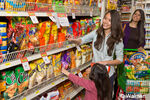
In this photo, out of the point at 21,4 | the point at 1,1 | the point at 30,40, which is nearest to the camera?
the point at 1,1

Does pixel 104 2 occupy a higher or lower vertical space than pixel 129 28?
higher

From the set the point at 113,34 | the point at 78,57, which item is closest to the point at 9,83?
the point at 78,57

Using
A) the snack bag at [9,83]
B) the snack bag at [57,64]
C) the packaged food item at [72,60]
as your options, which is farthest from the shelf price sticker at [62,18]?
the snack bag at [9,83]

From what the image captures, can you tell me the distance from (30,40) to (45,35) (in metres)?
0.23

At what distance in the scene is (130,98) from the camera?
235 cm

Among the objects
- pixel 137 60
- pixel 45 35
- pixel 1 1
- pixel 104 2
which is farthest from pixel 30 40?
pixel 104 2

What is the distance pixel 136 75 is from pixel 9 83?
1.63m

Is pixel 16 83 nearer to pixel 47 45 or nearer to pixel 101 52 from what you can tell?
pixel 47 45

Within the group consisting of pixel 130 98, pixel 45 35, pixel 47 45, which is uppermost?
pixel 45 35

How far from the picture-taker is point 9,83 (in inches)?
57.9

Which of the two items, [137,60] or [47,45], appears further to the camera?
[137,60]

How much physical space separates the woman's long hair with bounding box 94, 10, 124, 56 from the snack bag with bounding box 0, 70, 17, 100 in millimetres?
1074

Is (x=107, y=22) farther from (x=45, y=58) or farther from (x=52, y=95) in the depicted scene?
(x=52, y=95)

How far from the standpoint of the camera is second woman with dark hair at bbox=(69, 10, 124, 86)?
6.22 feet
